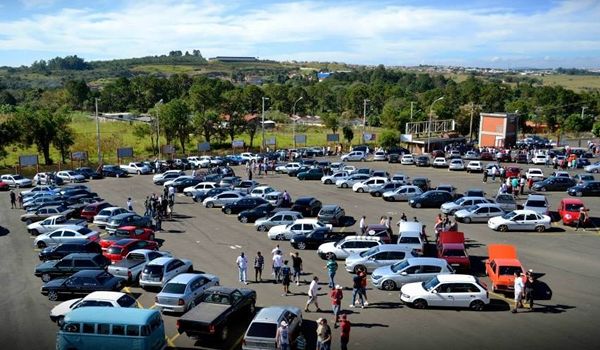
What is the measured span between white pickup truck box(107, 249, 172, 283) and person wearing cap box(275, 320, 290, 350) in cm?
967

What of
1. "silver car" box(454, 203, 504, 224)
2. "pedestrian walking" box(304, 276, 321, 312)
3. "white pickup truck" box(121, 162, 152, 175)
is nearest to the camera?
"pedestrian walking" box(304, 276, 321, 312)

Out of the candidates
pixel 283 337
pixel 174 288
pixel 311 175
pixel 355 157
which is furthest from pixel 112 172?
pixel 283 337

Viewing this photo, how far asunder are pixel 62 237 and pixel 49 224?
3185 mm

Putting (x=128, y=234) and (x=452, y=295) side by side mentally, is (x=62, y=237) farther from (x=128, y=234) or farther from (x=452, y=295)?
(x=452, y=295)

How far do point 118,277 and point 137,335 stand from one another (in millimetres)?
7957

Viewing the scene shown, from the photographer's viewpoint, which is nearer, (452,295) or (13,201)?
(452,295)

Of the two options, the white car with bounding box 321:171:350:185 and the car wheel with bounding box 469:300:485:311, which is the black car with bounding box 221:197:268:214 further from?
the car wheel with bounding box 469:300:485:311

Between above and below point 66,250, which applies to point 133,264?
above

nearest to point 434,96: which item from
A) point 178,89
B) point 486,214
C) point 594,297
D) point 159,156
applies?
point 178,89

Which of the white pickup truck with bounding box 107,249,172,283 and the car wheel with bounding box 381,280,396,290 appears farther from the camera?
the white pickup truck with bounding box 107,249,172,283

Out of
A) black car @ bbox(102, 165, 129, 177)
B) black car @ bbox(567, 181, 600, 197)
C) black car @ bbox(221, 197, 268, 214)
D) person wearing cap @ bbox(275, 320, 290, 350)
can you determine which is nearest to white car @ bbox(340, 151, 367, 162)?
black car @ bbox(102, 165, 129, 177)

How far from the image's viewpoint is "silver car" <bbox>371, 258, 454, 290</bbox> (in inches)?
853

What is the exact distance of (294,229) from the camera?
29531mm

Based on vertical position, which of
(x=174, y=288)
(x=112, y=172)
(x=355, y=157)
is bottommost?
(x=112, y=172)
